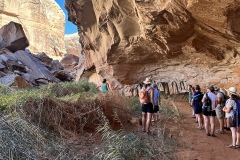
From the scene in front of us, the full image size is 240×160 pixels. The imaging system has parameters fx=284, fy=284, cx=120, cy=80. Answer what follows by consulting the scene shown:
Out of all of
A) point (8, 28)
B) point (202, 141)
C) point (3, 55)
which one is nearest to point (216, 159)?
point (202, 141)

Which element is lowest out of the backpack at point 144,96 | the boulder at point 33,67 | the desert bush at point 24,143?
the desert bush at point 24,143

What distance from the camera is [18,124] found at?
5.00 metres

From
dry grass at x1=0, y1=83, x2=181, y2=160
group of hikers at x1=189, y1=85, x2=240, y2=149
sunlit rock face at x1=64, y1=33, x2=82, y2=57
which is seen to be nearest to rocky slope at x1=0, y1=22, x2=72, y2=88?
dry grass at x1=0, y1=83, x2=181, y2=160

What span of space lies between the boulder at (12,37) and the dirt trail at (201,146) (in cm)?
1550

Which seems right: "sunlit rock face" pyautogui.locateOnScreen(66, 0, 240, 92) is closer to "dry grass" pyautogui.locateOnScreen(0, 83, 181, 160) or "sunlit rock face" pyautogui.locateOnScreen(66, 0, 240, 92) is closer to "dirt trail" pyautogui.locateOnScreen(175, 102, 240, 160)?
"dry grass" pyautogui.locateOnScreen(0, 83, 181, 160)

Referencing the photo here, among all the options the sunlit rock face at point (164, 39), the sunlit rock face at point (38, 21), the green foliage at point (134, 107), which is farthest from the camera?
the sunlit rock face at point (38, 21)

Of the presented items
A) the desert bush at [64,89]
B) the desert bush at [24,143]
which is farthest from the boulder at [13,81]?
the desert bush at [24,143]

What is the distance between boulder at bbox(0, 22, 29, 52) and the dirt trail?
15.5 meters

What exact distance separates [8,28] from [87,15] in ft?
32.0

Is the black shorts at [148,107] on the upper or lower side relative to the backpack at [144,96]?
lower

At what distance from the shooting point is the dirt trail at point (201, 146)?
230 inches

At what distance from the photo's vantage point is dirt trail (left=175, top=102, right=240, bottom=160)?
5.83 metres

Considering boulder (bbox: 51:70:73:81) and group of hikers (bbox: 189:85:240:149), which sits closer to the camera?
group of hikers (bbox: 189:85:240:149)

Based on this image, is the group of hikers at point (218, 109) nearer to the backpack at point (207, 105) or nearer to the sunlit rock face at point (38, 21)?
the backpack at point (207, 105)
